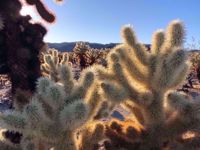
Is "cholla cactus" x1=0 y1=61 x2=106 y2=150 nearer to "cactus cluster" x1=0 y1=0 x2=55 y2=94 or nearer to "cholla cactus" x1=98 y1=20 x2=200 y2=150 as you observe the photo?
"cholla cactus" x1=98 y1=20 x2=200 y2=150

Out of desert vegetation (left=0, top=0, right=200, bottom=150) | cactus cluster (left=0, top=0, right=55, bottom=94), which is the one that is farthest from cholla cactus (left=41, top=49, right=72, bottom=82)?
desert vegetation (left=0, top=0, right=200, bottom=150)

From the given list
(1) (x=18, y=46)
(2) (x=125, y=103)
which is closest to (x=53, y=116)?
(2) (x=125, y=103)

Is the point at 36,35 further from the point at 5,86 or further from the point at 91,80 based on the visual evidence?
the point at 5,86

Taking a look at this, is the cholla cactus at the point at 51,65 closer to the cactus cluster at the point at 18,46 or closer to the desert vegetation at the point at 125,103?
the cactus cluster at the point at 18,46

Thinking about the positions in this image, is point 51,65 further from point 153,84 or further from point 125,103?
point 153,84

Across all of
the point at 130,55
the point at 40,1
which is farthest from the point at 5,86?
the point at 130,55

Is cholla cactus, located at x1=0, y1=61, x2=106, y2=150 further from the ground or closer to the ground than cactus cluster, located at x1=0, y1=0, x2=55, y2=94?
closer to the ground
